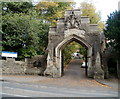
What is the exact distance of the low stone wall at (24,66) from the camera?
742 inches

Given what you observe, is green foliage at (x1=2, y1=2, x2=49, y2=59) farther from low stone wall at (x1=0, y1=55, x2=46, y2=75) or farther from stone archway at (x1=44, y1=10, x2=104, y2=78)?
stone archway at (x1=44, y1=10, x2=104, y2=78)

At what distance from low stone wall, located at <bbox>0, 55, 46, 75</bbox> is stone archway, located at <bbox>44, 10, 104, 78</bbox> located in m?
1.35

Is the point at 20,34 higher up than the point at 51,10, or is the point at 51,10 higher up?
the point at 51,10

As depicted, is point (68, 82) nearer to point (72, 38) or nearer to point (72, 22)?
point (72, 38)

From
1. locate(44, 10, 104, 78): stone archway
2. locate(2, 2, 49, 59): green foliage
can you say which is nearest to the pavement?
locate(44, 10, 104, 78): stone archway

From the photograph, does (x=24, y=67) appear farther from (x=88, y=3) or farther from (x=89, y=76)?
(x=88, y=3)

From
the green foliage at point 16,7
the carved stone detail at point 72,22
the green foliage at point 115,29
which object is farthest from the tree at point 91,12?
the green foliage at point 115,29

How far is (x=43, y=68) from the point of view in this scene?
748 inches

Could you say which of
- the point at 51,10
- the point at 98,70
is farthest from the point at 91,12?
the point at 98,70

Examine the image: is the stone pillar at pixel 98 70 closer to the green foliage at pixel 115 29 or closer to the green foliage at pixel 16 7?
the green foliage at pixel 115 29

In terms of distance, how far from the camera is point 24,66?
19.1 m

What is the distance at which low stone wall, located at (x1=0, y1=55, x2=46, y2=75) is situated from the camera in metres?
18.9

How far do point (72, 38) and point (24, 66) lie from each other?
22.3ft

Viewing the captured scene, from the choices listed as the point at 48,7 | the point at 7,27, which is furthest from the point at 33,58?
the point at 48,7
